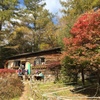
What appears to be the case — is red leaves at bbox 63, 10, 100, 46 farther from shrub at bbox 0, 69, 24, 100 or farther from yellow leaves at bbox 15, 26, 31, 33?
yellow leaves at bbox 15, 26, 31, 33

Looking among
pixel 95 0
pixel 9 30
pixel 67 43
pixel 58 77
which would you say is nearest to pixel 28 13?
pixel 9 30

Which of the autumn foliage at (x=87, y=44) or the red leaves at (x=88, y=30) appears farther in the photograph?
the red leaves at (x=88, y=30)

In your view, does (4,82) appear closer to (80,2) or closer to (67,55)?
(67,55)

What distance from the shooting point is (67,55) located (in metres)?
13.8

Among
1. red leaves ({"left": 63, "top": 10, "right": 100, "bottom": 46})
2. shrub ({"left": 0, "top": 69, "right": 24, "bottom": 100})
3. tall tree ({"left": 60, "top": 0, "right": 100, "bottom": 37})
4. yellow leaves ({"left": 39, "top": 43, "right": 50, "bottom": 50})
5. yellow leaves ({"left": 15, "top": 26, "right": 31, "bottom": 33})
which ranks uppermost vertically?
tall tree ({"left": 60, "top": 0, "right": 100, "bottom": 37})

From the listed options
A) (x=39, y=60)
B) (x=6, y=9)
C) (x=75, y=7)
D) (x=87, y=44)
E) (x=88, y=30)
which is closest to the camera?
(x=87, y=44)

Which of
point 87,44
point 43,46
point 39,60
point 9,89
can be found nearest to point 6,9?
point 43,46

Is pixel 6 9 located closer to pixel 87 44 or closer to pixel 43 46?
pixel 43 46

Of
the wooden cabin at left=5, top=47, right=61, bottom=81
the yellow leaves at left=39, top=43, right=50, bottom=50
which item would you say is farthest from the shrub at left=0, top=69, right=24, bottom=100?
the yellow leaves at left=39, top=43, right=50, bottom=50

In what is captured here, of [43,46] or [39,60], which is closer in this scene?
[39,60]

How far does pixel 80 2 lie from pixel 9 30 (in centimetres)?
1432

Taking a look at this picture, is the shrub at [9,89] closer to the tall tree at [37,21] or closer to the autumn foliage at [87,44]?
the autumn foliage at [87,44]

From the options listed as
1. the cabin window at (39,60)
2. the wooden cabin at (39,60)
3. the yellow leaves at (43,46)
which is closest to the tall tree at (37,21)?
the yellow leaves at (43,46)

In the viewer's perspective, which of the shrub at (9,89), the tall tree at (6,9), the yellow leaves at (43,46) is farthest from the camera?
the yellow leaves at (43,46)
